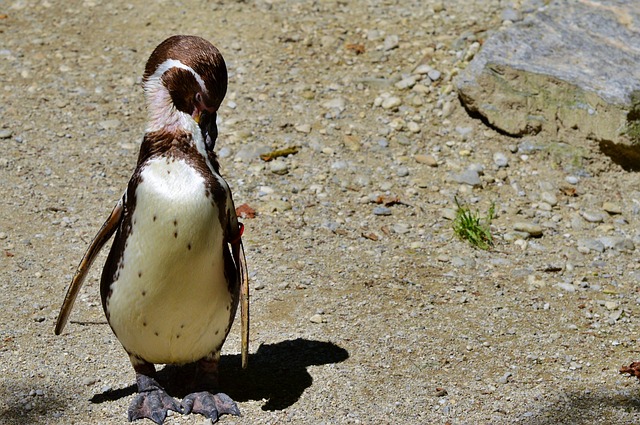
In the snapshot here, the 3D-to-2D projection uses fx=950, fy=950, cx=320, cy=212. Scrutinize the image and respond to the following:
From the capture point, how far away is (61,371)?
13.6ft

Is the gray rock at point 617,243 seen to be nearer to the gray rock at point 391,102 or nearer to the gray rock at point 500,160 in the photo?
the gray rock at point 500,160

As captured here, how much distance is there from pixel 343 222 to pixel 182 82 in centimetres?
230

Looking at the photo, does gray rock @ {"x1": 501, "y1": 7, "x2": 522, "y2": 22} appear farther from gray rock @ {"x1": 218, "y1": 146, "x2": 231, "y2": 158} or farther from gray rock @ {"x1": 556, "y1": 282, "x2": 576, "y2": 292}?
gray rock @ {"x1": 556, "y1": 282, "x2": 576, "y2": 292}

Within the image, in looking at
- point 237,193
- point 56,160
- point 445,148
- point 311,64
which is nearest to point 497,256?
point 445,148

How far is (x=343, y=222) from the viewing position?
5.61 meters

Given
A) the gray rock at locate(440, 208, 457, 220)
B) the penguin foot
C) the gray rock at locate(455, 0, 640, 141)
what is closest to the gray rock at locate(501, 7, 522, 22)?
the gray rock at locate(455, 0, 640, 141)

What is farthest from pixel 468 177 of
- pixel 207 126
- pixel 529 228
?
pixel 207 126

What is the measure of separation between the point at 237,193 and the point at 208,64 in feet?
7.85

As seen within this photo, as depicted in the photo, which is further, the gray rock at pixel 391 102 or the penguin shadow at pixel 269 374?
the gray rock at pixel 391 102

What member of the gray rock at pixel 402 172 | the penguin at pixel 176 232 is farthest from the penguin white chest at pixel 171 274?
the gray rock at pixel 402 172

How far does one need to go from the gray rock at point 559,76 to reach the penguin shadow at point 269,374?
8.51ft

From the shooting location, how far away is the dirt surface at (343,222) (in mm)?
4086

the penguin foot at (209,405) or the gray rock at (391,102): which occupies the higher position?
the penguin foot at (209,405)

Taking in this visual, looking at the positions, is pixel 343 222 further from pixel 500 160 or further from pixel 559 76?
pixel 559 76
